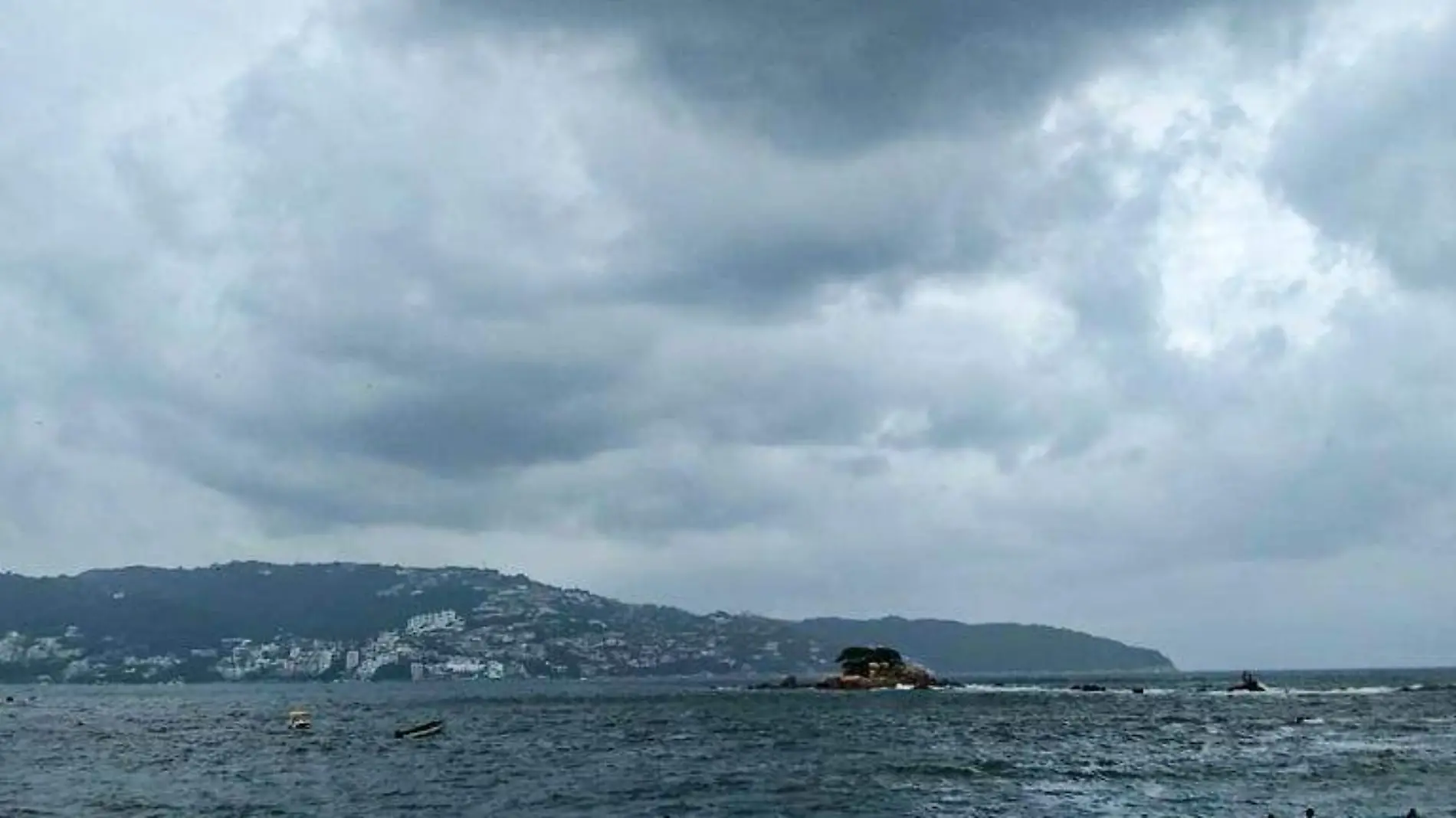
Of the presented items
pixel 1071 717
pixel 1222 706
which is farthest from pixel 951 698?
pixel 1071 717

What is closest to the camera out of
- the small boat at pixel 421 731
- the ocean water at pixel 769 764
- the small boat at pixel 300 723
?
the ocean water at pixel 769 764

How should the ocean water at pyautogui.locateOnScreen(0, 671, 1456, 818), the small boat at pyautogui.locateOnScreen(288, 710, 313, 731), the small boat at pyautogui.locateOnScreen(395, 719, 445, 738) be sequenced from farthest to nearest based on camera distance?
the small boat at pyautogui.locateOnScreen(288, 710, 313, 731) → the small boat at pyautogui.locateOnScreen(395, 719, 445, 738) → the ocean water at pyautogui.locateOnScreen(0, 671, 1456, 818)

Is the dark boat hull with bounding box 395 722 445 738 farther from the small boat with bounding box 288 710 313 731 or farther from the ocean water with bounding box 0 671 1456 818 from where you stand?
the small boat with bounding box 288 710 313 731

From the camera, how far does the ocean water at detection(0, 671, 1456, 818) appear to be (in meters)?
61.0

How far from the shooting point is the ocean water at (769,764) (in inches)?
2403

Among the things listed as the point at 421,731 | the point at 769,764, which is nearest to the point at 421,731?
the point at 421,731

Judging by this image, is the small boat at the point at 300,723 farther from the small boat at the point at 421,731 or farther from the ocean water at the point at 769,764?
the small boat at the point at 421,731

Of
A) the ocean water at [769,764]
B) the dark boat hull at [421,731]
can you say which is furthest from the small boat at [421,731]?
the ocean water at [769,764]

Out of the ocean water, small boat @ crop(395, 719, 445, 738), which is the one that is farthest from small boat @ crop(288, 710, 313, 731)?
small boat @ crop(395, 719, 445, 738)

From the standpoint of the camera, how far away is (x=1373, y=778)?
68375mm

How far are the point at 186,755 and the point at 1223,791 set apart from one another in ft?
240

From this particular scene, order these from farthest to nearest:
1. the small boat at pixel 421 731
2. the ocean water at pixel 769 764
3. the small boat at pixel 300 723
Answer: the small boat at pixel 300 723, the small boat at pixel 421 731, the ocean water at pixel 769 764

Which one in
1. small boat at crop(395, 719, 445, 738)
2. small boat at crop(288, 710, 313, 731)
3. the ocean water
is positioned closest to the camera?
Answer: the ocean water

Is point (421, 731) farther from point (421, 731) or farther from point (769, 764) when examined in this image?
point (769, 764)
